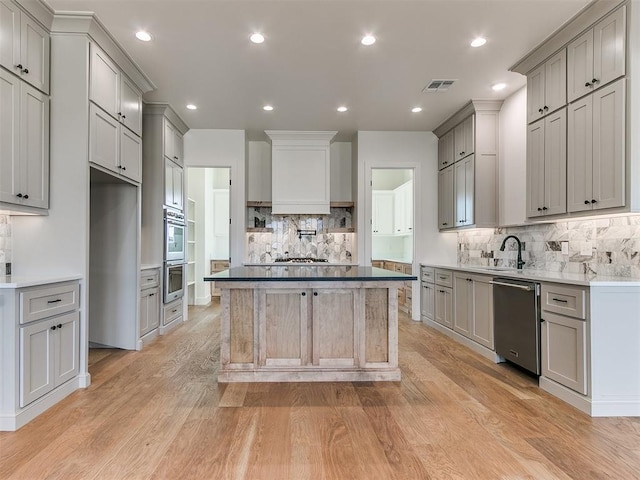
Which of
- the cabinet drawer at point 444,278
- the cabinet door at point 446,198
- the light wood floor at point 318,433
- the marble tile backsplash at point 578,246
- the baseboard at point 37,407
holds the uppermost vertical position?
the cabinet door at point 446,198

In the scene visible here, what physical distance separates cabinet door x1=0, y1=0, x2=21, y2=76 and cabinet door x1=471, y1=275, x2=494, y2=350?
428 cm

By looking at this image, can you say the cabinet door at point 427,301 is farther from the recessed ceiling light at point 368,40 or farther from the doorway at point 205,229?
the doorway at point 205,229

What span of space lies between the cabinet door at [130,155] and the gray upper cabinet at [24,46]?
29.7 inches

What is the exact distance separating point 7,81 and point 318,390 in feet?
10.1

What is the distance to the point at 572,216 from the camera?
2980 millimetres

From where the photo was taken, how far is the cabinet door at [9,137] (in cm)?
235

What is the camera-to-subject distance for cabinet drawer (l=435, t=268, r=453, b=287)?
4.50m

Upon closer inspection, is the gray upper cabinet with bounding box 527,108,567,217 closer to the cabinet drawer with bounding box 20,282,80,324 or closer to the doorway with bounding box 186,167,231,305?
the cabinet drawer with bounding box 20,282,80,324

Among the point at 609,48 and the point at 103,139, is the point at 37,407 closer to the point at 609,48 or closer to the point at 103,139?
the point at 103,139

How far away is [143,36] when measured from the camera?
3031 millimetres

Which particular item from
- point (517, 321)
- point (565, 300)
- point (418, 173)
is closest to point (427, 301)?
point (418, 173)

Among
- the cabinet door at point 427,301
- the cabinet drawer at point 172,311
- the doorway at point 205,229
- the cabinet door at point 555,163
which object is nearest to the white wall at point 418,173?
the cabinet door at point 427,301

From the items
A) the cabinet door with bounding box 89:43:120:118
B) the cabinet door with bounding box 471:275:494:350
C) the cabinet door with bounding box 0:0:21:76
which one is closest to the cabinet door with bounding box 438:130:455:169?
the cabinet door with bounding box 471:275:494:350

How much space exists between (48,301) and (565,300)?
3.65 m
